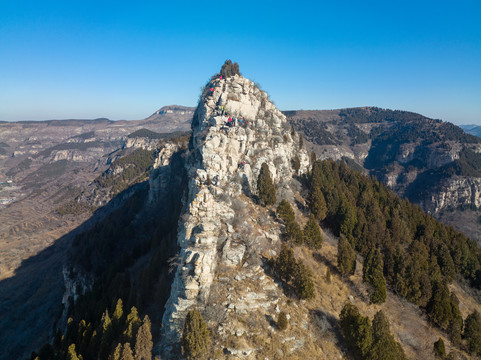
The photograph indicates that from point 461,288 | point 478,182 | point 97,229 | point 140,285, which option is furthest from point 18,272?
point 478,182

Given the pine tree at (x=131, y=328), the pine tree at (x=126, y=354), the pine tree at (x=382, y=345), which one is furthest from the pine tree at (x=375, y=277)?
the pine tree at (x=131, y=328)

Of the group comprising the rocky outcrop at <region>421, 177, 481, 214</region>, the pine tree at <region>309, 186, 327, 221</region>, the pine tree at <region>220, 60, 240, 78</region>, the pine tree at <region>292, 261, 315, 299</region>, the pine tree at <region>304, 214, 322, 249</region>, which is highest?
the pine tree at <region>220, 60, 240, 78</region>

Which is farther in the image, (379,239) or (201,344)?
(379,239)

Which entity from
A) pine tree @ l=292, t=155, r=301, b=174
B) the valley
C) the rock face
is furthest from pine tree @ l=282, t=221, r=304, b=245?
pine tree @ l=292, t=155, r=301, b=174

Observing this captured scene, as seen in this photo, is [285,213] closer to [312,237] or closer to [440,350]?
[312,237]

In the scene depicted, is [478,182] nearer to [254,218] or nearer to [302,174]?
[302,174]

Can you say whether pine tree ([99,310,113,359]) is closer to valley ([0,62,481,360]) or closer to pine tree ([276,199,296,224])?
valley ([0,62,481,360])
